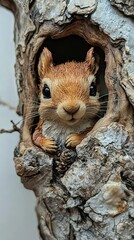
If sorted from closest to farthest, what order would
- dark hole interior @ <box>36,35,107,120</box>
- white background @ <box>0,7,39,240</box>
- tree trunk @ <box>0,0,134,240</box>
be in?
tree trunk @ <box>0,0,134,240</box>, dark hole interior @ <box>36,35,107,120</box>, white background @ <box>0,7,39,240</box>

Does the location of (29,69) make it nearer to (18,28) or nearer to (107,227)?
(18,28)

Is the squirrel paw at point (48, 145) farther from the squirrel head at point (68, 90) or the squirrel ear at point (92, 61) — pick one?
the squirrel ear at point (92, 61)

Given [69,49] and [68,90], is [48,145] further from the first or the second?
[69,49]

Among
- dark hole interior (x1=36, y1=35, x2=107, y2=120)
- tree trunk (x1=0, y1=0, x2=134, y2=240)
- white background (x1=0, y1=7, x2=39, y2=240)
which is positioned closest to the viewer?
tree trunk (x1=0, y1=0, x2=134, y2=240)

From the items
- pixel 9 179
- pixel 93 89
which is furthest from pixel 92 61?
pixel 9 179

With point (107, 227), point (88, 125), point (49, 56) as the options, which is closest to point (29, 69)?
point (49, 56)

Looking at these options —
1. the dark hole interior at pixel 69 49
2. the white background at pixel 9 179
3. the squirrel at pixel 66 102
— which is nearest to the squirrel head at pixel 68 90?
the squirrel at pixel 66 102

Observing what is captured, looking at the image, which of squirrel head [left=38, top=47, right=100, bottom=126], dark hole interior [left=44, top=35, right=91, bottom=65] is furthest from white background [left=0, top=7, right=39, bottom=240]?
squirrel head [left=38, top=47, right=100, bottom=126]

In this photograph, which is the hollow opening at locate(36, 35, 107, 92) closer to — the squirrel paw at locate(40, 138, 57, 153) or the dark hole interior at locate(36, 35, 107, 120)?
the dark hole interior at locate(36, 35, 107, 120)

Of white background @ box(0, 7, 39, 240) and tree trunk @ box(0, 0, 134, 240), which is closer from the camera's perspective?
tree trunk @ box(0, 0, 134, 240)
